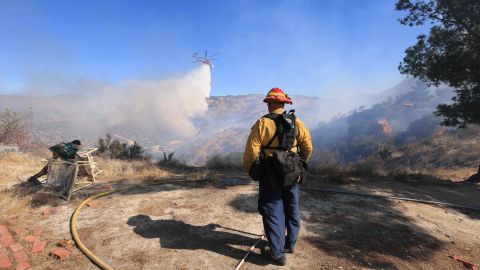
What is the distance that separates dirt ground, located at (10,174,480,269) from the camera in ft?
12.1

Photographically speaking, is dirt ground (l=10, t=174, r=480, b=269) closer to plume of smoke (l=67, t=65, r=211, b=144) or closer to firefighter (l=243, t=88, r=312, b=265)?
firefighter (l=243, t=88, r=312, b=265)

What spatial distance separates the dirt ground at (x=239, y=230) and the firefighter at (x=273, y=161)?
349 mm

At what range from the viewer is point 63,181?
6.15m

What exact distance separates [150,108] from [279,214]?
11956 cm

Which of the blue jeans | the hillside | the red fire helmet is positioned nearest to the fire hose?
the blue jeans

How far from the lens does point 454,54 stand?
9844mm

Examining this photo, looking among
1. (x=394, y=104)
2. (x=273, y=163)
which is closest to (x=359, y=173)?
(x=273, y=163)

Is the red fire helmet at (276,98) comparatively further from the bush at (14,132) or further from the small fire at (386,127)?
the small fire at (386,127)

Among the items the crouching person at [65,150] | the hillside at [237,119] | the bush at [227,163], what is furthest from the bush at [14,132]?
the hillside at [237,119]

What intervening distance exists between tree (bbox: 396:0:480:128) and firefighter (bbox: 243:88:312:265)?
28.3ft

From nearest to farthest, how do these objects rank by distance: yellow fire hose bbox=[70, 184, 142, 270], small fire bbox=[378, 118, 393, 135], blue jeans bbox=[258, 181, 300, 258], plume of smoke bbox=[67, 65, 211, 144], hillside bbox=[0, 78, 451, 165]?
yellow fire hose bbox=[70, 184, 142, 270] < blue jeans bbox=[258, 181, 300, 258] < small fire bbox=[378, 118, 393, 135] < hillside bbox=[0, 78, 451, 165] < plume of smoke bbox=[67, 65, 211, 144]

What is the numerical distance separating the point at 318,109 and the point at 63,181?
118 meters

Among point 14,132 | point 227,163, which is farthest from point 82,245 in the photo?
point 14,132

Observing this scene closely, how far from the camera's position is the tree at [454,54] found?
9.43m
